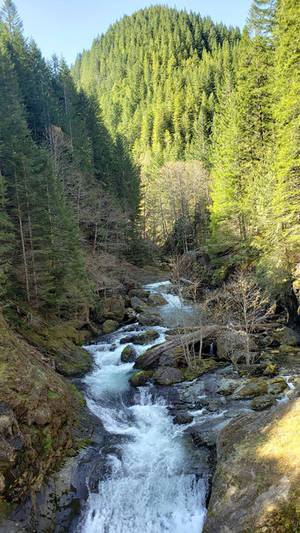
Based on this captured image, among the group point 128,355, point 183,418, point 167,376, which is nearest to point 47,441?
point 183,418

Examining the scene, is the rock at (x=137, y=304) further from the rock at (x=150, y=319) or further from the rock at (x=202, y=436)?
the rock at (x=202, y=436)

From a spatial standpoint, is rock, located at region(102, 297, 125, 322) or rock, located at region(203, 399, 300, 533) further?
rock, located at region(102, 297, 125, 322)

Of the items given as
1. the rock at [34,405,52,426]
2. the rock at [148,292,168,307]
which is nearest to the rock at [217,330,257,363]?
the rock at [34,405,52,426]

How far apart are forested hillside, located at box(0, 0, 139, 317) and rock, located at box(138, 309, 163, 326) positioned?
510cm

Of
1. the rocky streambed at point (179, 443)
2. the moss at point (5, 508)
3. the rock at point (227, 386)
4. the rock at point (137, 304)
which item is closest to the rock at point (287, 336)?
the rocky streambed at point (179, 443)

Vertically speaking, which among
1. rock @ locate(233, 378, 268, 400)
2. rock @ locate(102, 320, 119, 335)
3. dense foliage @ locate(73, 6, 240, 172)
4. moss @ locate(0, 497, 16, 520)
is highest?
dense foliage @ locate(73, 6, 240, 172)

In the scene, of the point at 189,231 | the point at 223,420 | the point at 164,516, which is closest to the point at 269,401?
the point at 223,420

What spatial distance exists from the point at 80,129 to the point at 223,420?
41085 millimetres

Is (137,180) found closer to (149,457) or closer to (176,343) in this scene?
(176,343)

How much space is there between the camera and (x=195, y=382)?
47.5 feet

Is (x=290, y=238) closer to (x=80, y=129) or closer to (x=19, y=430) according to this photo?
(x=19, y=430)

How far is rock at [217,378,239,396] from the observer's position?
42.8 ft

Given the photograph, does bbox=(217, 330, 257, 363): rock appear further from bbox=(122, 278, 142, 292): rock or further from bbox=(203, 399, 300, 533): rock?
bbox=(122, 278, 142, 292): rock

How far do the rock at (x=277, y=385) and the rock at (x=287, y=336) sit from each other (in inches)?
204
